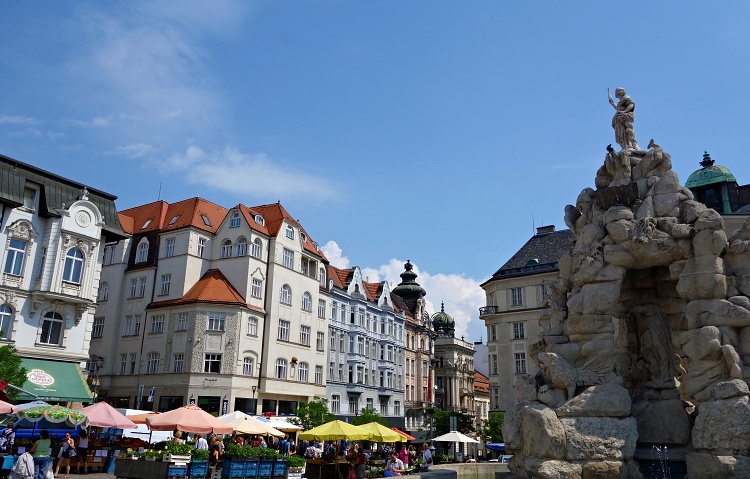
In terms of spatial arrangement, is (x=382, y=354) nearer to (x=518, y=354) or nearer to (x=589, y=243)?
(x=518, y=354)

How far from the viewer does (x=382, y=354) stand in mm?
61656

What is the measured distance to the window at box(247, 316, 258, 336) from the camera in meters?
42.6

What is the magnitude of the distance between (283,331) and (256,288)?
12.8 feet

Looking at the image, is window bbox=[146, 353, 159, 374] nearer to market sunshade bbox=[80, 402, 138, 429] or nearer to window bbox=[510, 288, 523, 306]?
market sunshade bbox=[80, 402, 138, 429]

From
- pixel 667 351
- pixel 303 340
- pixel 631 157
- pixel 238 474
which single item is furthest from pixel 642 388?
pixel 303 340

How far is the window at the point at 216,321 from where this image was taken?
136ft

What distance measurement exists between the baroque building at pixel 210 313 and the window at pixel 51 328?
9.67m

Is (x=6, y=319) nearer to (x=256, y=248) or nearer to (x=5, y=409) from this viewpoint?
(x=5, y=409)

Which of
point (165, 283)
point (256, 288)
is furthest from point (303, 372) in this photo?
point (165, 283)

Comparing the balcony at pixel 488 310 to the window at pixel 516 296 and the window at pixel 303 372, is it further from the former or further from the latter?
the window at pixel 303 372

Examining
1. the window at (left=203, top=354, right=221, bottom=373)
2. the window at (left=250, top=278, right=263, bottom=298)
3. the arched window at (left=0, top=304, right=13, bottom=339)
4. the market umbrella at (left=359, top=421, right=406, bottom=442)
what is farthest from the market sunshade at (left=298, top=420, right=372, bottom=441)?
the window at (left=250, top=278, right=263, bottom=298)

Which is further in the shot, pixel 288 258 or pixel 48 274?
pixel 288 258

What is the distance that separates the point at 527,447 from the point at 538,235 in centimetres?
5139

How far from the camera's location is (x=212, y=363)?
40812mm
